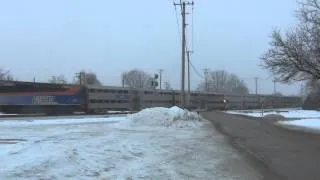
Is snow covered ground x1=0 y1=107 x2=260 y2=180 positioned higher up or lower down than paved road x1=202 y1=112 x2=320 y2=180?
higher up

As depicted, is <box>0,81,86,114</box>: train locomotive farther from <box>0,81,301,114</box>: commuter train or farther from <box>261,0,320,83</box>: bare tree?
<box>261,0,320,83</box>: bare tree

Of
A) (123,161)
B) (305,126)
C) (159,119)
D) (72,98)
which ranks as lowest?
(305,126)

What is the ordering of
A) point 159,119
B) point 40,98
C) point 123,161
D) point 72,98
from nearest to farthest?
1. point 123,161
2. point 159,119
3. point 40,98
4. point 72,98

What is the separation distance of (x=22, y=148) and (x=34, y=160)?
3.32 meters

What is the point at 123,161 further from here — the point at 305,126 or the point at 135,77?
the point at 135,77

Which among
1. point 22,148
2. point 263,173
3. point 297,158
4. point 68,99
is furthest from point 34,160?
point 68,99

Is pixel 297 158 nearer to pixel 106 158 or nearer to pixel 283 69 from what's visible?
pixel 106 158

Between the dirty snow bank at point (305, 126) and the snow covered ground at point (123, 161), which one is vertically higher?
the snow covered ground at point (123, 161)

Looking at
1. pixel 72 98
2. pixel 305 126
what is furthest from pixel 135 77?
pixel 305 126

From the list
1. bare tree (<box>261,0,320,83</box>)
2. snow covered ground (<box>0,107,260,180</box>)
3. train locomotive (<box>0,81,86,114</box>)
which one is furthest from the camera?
train locomotive (<box>0,81,86,114</box>)

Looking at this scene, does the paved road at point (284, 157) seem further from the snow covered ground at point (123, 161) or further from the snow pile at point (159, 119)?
the snow pile at point (159, 119)

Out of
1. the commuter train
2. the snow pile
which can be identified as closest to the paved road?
the snow pile

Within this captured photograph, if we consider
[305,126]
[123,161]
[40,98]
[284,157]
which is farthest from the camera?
[40,98]

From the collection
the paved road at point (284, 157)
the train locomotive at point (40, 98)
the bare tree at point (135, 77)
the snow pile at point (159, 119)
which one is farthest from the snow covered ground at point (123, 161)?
the bare tree at point (135, 77)
